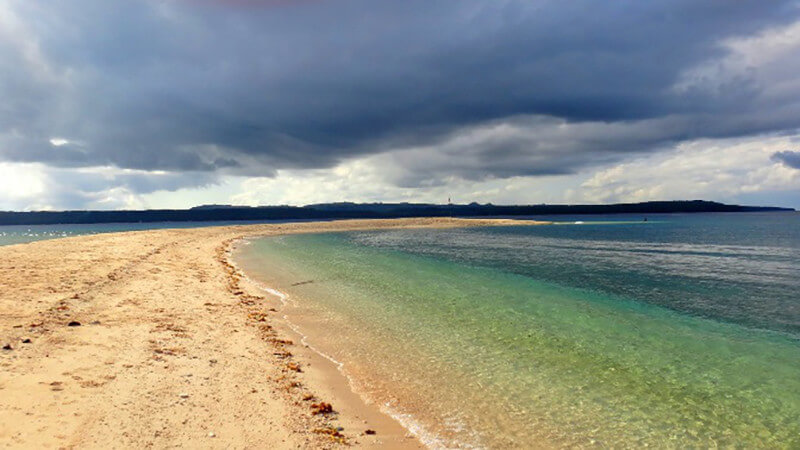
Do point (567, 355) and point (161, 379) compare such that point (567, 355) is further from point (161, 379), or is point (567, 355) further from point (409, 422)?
point (161, 379)

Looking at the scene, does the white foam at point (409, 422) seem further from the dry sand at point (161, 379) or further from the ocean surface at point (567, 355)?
the dry sand at point (161, 379)

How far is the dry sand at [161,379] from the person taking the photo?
21.8 ft

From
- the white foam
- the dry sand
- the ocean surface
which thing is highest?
the dry sand

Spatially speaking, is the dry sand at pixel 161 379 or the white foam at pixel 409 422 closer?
the dry sand at pixel 161 379

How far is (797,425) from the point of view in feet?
27.0

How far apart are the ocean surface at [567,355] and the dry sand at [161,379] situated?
46.3 inches

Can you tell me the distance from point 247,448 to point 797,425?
32.4 feet

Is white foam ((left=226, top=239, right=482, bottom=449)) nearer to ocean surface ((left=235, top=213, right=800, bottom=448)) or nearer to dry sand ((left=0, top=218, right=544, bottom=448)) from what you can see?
ocean surface ((left=235, top=213, right=800, bottom=448))

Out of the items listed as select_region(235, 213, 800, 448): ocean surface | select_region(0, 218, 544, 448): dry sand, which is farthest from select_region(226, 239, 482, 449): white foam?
select_region(0, 218, 544, 448): dry sand

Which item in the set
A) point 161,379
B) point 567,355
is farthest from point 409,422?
point 567,355

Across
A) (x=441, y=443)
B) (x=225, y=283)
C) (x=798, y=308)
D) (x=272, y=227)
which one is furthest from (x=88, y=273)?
(x=272, y=227)

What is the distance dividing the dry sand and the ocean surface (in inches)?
46.3

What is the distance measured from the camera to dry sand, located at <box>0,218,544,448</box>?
6652 millimetres

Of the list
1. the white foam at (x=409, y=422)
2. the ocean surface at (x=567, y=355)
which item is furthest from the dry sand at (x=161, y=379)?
the ocean surface at (x=567, y=355)
